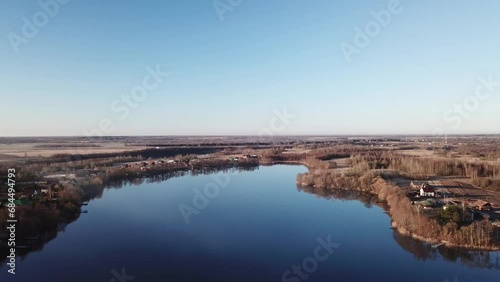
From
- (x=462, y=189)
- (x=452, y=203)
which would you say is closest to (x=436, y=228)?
(x=452, y=203)

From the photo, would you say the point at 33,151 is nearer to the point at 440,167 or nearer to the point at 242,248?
the point at 242,248

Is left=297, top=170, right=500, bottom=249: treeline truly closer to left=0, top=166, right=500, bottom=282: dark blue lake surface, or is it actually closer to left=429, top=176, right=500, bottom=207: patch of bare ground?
left=0, top=166, right=500, bottom=282: dark blue lake surface

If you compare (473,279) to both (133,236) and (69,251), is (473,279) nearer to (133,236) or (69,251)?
(133,236)

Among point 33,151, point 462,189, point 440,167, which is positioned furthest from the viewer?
point 33,151

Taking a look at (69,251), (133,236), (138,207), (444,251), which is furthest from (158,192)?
(444,251)

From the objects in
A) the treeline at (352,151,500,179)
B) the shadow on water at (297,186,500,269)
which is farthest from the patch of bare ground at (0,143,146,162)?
the treeline at (352,151,500,179)

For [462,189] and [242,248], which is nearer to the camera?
[242,248]

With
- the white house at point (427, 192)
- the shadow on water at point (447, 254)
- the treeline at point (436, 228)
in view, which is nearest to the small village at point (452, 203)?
the white house at point (427, 192)

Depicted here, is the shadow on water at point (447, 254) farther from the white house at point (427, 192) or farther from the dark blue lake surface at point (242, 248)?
the white house at point (427, 192)
